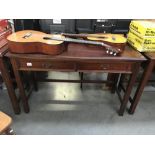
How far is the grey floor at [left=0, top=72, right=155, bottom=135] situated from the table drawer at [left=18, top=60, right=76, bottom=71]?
60cm

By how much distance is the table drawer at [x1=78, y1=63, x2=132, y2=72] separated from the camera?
134 centimetres

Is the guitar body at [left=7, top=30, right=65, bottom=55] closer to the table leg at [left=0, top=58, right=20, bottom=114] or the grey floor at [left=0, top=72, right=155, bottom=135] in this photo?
the table leg at [left=0, top=58, right=20, bottom=114]

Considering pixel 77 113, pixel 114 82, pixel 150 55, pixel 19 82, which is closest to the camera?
pixel 150 55

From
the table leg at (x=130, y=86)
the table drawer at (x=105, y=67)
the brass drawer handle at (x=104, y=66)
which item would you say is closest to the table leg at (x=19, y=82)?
the table drawer at (x=105, y=67)

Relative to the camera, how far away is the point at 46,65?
52.8 inches

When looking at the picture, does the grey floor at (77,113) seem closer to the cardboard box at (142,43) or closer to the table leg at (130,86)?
the table leg at (130,86)

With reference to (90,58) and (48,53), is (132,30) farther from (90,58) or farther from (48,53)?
(48,53)

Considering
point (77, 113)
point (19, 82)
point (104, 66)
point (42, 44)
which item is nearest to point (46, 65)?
point (42, 44)

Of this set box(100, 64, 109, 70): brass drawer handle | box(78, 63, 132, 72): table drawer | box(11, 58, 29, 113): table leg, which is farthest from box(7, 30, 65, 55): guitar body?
box(100, 64, 109, 70): brass drawer handle

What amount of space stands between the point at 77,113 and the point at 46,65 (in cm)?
70

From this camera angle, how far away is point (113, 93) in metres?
2.08

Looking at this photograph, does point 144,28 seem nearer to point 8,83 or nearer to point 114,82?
point 114,82

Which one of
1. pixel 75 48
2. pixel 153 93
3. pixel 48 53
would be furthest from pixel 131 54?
pixel 153 93

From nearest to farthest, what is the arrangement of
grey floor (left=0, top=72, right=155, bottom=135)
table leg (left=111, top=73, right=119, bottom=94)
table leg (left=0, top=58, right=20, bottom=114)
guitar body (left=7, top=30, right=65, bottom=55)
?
1. guitar body (left=7, top=30, right=65, bottom=55)
2. table leg (left=0, top=58, right=20, bottom=114)
3. grey floor (left=0, top=72, right=155, bottom=135)
4. table leg (left=111, top=73, right=119, bottom=94)
